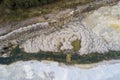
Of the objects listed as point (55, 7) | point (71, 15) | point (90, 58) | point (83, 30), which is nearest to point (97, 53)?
point (90, 58)

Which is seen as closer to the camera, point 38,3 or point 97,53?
point 97,53

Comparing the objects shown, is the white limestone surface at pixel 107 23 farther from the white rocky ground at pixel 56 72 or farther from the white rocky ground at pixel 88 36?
the white rocky ground at pixel 56 72

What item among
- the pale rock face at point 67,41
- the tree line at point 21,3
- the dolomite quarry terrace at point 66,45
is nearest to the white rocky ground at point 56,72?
the dolomite quarry terrace at point 66,45

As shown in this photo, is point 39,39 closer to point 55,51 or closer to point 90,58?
point 55,51

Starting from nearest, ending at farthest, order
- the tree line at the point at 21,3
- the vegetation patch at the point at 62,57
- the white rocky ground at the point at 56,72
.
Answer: the white rocky ground at the point at 56,72 → the vegetation patch at the point at 62,57 → the tree line at the point at 21,3

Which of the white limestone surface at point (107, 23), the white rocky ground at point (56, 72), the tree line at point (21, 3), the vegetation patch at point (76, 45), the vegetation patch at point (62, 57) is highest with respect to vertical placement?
the tree line at point (21, 3)

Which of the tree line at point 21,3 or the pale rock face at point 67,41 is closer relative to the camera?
the pale rock face at point 67,41
